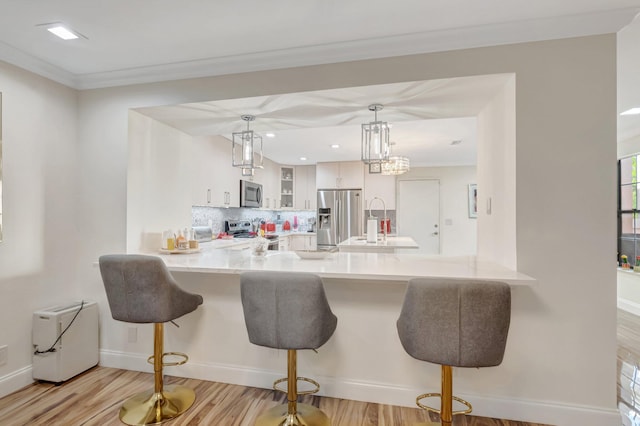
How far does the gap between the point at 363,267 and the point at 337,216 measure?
4524 millimetres

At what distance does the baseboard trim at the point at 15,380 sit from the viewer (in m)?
2.23

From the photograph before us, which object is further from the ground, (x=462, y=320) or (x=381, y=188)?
(x=381, y=188)

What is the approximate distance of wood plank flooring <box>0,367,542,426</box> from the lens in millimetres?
1966

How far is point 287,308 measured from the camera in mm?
1610

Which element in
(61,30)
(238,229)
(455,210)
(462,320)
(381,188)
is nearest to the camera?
(462,320)

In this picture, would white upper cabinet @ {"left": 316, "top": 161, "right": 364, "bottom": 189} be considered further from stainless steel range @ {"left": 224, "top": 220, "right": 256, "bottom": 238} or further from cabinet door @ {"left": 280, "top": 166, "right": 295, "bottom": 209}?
stainless steel range @ {"left": 224, "top": 220, "right": 256, "bottom": 238}

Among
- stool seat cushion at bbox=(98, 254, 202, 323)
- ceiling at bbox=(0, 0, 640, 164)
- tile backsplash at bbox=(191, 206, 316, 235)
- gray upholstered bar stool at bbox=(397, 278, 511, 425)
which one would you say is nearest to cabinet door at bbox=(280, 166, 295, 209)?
tile backsplash at bbox=(191, 206, 316, 235)

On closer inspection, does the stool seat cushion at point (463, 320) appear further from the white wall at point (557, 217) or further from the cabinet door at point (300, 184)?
the cabinet door at point (300, 184)

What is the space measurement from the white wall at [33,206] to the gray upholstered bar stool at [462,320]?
2.69 m

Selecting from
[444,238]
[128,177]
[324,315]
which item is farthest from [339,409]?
[444,238]

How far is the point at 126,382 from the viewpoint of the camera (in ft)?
7.98

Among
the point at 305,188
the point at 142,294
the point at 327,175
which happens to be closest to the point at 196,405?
the point at 142,294

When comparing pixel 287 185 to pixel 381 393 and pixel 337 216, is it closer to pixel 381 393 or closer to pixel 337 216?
pixel 337 216

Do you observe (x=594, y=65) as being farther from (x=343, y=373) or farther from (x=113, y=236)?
(x=113, y=236)
